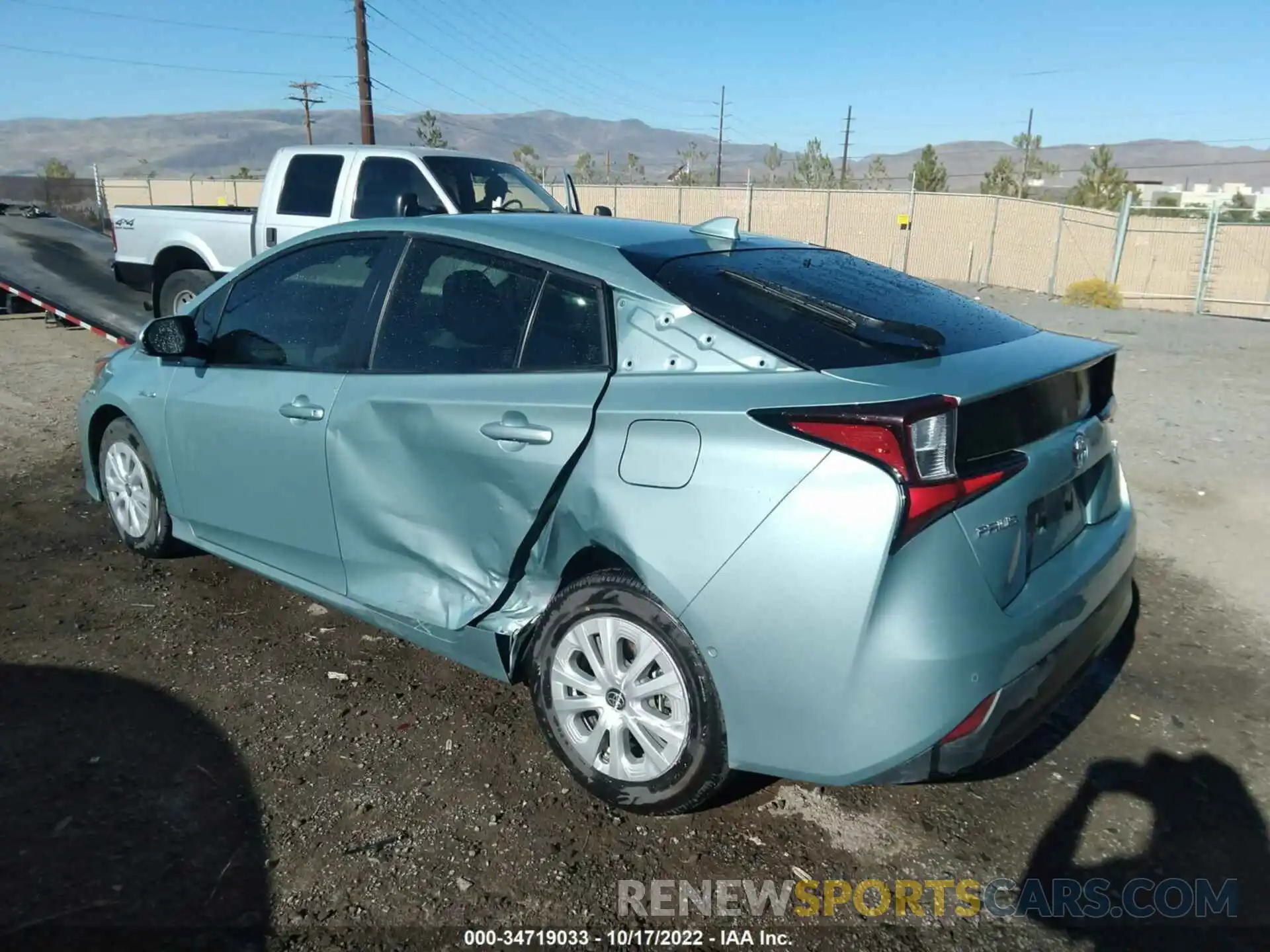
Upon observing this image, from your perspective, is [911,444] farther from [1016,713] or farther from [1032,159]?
[1032,159]

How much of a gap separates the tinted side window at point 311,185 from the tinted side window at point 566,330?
6274 millimetres

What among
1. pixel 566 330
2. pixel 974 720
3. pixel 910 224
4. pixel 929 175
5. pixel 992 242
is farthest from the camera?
pixel 929 175

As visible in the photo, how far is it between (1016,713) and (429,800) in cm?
175

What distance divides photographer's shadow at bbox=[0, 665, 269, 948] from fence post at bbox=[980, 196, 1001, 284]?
91.8 ft

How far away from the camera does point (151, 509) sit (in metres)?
4.43

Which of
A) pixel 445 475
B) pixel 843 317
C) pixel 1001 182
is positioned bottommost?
pixel 445 475

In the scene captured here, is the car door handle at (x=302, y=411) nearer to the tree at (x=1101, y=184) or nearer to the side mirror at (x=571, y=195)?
the side mirror at (x=571, y=195)

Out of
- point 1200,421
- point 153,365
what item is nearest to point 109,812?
point 153,365

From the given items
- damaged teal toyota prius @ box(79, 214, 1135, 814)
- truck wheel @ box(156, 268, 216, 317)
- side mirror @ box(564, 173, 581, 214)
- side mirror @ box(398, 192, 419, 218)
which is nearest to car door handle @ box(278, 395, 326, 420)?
damaged teal toyota prius @ box(79, 214, 1135, 814)

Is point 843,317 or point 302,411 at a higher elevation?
point 843,317

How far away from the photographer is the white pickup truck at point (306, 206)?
837cm

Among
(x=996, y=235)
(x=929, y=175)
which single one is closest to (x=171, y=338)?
(x=996, y=235)

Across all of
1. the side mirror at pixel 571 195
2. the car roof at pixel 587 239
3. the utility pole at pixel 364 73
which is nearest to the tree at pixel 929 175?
the utility pole at pixel 364 73

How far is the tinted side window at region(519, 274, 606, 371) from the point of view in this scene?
287cm
